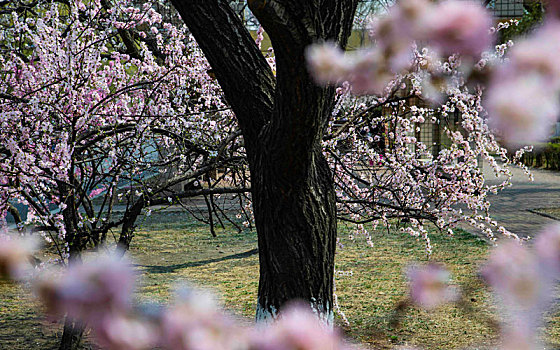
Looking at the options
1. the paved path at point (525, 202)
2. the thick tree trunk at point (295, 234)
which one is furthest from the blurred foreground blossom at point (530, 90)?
the paved path at point (525, 202)

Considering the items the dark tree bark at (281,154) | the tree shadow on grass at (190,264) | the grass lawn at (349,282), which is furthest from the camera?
the tree shadow on grass at (190,264)

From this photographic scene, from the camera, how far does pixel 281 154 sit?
9.12 ft

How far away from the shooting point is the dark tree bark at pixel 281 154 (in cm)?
257

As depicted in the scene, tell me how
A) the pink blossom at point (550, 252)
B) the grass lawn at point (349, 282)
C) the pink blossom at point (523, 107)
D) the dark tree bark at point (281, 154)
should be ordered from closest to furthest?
the pink blossom at point (523, 107)
the pink blossom at point (550, 252)
the dark tree bark at point (281, 154)
the grass lawn at point (349, 282)

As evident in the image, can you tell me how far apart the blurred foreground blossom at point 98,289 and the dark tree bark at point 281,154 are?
1710 millimetres

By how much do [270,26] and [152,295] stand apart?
15.5ft

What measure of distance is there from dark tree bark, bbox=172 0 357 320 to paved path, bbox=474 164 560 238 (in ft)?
21.3

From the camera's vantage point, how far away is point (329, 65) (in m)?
1.06

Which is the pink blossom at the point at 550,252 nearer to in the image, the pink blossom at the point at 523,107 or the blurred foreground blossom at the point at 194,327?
the pink blossom at the point at 523,107

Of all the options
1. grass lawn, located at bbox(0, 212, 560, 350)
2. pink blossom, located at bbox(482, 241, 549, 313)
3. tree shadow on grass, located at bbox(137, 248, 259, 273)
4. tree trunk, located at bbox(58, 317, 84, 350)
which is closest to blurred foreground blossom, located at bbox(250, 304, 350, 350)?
pink blossom, located at bbox(482, 241, 549, 313)

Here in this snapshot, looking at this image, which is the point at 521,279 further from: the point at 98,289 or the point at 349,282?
the point at 349,282

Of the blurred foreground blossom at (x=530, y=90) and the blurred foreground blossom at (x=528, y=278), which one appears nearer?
the blurred foreground blossom at (x=530, y=90)

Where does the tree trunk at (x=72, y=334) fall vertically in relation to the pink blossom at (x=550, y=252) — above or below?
below

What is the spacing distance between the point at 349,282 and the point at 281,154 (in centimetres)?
417
